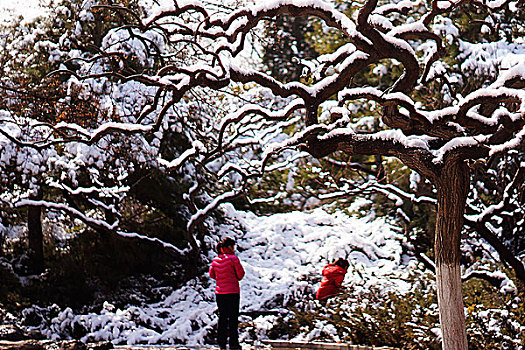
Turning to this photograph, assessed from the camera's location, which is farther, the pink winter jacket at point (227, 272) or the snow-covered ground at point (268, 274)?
the snow-covered ground at point (268, 274)

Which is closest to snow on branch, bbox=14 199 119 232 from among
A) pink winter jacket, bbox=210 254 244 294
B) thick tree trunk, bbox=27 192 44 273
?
thick tree trunk, bbox=27 192 44 273

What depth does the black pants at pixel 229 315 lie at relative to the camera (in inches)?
451

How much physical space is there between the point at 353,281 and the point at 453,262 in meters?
6.22

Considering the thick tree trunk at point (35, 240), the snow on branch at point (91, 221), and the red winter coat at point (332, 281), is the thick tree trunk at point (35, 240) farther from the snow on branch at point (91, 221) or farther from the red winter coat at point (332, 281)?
the red winter coat at point (332, 281)

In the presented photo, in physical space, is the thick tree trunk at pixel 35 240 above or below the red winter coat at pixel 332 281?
above

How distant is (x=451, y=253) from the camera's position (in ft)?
27.5

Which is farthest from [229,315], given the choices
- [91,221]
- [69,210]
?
[69,210]

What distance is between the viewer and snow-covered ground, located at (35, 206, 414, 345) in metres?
14.7

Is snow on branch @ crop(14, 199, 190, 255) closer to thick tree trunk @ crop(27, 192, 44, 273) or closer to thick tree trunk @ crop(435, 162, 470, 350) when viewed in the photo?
thick tree trunk @ crop(27, 192, 44, 273)

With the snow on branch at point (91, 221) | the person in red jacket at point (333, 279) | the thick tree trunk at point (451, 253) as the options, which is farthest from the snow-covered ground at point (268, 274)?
the thick tree trunk at point (451, 253)

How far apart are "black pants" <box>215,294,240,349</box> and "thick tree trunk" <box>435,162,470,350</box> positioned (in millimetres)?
4223

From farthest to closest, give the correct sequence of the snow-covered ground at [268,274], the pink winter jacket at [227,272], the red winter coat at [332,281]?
the snow-covered ground at [268,274], the red winter coat at [332,281], the pink winter jacket at [227,272]

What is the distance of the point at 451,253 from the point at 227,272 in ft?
14.0

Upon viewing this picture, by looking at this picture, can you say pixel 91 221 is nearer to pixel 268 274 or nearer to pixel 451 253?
pixel 268 274
